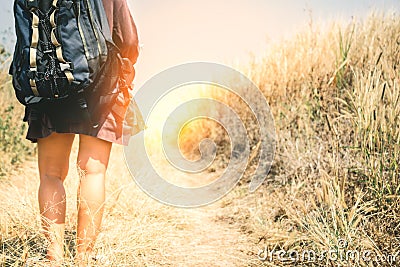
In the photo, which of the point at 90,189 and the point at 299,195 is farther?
the point at 299,195

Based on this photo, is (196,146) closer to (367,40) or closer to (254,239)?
(367,40)

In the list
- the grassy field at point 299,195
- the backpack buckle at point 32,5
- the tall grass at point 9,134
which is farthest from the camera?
the tall grass at point 9,134

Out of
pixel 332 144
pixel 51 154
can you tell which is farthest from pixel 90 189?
pixel 332 144

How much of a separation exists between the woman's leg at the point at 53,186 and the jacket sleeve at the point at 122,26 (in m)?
0.52

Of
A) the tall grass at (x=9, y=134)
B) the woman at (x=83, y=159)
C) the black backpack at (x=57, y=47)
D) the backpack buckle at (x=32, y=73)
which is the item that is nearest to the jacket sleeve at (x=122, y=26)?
the woman at (x=83, y=159)

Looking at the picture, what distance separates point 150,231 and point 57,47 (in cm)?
126

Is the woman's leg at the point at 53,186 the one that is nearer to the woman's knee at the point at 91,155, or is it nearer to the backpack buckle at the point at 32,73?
the woman's knee at the point at 91,155

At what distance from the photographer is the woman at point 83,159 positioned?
2.06m

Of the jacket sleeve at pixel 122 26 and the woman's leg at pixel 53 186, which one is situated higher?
the jacket sleeve at pixel 122 26

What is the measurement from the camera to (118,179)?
3.87 m

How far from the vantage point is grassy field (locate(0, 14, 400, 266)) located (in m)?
2.33

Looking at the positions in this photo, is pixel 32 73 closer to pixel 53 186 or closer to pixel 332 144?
pixel 53 186
